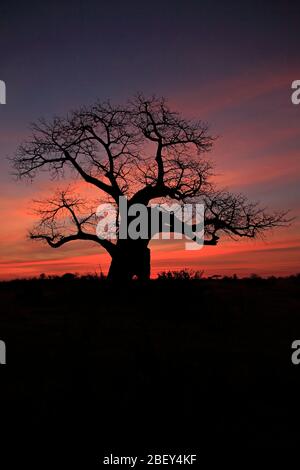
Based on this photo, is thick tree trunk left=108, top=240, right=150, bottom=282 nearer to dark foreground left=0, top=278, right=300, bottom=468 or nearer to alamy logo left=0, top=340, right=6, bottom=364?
dark foreground left=0, top=278, right=300, bottom=468

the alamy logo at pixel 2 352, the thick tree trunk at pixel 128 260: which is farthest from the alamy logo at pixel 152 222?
the alamy logo at pixel 2 352

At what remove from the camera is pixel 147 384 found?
5809 millimetres

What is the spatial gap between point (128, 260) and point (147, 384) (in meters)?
11.3

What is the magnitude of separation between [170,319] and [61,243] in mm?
6614

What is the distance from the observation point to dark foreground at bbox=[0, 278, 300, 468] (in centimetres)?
458

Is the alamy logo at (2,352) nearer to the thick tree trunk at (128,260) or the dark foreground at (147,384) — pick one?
the dark foreground at (147,384)

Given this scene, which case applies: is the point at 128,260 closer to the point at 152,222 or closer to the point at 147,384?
the point at 152,222

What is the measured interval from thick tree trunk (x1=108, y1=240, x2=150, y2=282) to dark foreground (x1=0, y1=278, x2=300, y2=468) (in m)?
4.71

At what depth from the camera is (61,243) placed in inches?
690

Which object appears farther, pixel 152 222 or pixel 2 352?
pixel 152 222

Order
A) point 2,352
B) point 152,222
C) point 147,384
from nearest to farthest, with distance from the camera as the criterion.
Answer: point 147,384 → point 2,352 → point 152,222

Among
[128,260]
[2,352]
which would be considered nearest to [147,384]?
[2,352]

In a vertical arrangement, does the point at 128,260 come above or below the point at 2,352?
above

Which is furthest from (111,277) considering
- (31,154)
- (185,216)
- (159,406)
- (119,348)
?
(159,406)
